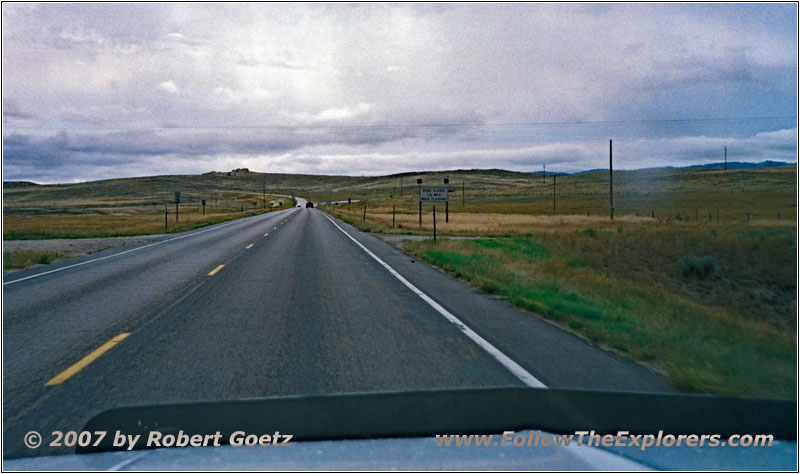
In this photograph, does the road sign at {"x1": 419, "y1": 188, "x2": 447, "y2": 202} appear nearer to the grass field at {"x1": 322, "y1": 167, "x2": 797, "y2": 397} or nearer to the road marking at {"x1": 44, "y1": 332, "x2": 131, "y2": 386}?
the grass field at {"x1": 322, "y1": 167, "x2": 797, "y2": 397}

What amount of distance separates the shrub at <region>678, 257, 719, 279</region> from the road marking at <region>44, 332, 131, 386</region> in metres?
20.1

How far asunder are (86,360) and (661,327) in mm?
7642

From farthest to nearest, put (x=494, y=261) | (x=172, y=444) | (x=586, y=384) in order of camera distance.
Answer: (x=494, y=261)
(x=586, y=384)
(x=172, y=444)

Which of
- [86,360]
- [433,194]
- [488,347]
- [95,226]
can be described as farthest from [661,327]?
[95,226]

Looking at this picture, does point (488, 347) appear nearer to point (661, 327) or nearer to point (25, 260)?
point (661, 327)

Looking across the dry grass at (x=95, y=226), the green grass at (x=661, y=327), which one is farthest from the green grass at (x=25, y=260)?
the dry grass at (x=95, y=226)

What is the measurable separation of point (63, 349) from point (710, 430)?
7.02 meters

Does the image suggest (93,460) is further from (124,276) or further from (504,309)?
(124,276)

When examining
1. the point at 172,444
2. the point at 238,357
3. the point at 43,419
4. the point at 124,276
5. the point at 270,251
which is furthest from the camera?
the point at 270,251

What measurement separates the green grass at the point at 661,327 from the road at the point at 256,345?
446mm

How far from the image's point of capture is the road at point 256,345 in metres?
5.79

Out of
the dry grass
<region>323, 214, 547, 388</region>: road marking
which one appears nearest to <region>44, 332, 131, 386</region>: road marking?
<region>323, 214, 547, 388</region>: road marking

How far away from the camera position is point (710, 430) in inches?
179

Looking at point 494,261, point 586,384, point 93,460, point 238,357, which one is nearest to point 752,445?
point 586,384
